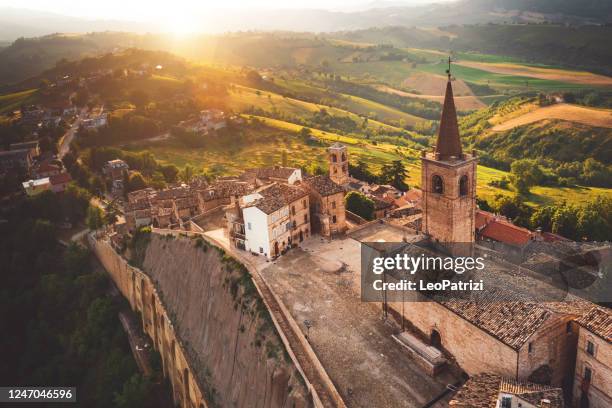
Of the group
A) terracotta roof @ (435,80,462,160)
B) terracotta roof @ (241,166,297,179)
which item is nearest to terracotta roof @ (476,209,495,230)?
terracotta roof @ (241,166,297,179)

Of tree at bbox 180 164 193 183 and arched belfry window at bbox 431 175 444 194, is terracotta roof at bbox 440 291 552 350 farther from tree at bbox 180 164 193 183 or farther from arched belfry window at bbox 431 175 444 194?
tree at bbox 180 164 193 183

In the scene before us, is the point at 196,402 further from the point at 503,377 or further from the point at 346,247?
the point at 503,377

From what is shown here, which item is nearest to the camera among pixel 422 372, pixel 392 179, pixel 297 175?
pixel 422 372

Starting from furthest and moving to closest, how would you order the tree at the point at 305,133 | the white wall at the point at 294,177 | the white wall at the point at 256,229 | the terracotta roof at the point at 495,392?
1. the tree at the point at 305,133
2. the white wall at the point at 294,177
3. the white wall at the point at 256,229
4. the terracotta roof at the point at 495,392

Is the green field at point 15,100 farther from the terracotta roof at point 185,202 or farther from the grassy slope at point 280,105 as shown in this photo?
the terracotta roof at point 185,202

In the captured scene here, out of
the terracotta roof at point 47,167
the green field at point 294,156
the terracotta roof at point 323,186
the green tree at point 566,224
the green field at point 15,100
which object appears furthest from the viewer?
the green field at point 15,100

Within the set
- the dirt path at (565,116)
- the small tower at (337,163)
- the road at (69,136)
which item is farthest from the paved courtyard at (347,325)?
the dirt path at (565,116)

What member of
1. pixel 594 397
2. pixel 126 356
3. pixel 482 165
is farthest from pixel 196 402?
pixel 482 165
